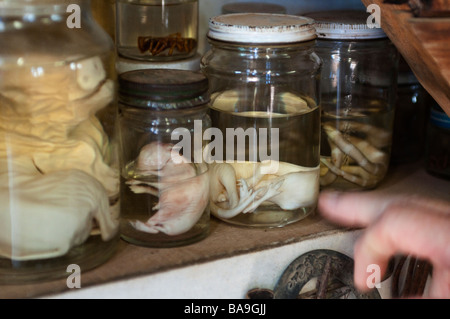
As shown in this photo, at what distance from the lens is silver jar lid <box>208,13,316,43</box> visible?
0.72 metres

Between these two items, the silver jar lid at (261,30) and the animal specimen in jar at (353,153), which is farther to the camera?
the animal specimen in jar at (353,153)

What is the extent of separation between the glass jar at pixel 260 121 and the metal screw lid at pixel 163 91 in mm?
54

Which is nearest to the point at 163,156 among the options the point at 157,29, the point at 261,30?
the point at 261,30

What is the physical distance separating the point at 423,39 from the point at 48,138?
0.35 metres

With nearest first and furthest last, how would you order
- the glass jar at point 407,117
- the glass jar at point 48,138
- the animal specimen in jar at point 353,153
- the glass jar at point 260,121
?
the glass jar at point 48,138 → the glass jar at point 260,121 → the animal specimen in jar at point 353,153 → the glass jar at point 407,117

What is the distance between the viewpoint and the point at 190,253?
0.71 m

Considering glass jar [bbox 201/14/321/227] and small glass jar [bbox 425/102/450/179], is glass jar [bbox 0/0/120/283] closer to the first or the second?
glass jar [bbox 201/14/321/227]

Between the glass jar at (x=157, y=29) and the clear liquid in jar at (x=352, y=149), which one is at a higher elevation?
the glass jar at (x=157, y=29)

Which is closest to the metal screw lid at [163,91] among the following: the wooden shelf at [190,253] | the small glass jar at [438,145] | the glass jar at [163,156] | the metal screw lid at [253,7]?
the glass jar at [163,156]

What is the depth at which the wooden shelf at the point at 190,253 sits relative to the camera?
2.13 ft

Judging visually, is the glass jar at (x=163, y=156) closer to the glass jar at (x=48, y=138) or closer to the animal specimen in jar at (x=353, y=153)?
the glass jar at (x=48, y=138)

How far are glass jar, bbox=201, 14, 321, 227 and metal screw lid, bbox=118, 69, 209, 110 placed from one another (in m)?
0.05

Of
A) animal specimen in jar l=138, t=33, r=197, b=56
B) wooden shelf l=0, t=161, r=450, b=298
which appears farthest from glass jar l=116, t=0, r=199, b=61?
wooden shelf l=0, t=161, r=450, b=298

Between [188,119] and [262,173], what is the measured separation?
0.33 feet
